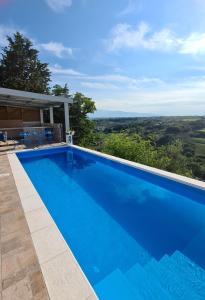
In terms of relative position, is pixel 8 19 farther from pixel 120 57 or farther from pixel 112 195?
pixel 112 195

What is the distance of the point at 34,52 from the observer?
71.8 feet

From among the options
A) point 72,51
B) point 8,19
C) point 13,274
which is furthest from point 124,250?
point 8,19

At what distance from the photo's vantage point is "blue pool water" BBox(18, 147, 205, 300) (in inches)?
93.3

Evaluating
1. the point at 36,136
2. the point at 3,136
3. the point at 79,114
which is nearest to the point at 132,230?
the point at 36,136

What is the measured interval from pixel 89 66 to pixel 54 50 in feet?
9.14

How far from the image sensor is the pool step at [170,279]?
2.17 meters

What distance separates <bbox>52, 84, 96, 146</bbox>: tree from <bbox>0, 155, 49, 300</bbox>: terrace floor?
1435 cm

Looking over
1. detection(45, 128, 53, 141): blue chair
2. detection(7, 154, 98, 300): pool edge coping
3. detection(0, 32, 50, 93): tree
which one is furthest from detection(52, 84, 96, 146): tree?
detection(7, 154, 98, 300): pool edge coping

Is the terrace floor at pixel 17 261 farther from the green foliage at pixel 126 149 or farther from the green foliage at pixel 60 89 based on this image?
the green foliage at pixel 60 89

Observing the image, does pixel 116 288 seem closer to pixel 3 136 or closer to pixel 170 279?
pixel 170 279

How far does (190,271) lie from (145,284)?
70cm

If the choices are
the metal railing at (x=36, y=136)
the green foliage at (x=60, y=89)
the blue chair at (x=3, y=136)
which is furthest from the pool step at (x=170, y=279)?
the green foliage at (x=60, y=89)

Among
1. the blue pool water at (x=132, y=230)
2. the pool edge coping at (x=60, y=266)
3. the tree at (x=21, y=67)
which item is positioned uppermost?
the tree at (x=21, y=67)

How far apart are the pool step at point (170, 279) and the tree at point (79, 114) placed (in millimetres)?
14988
